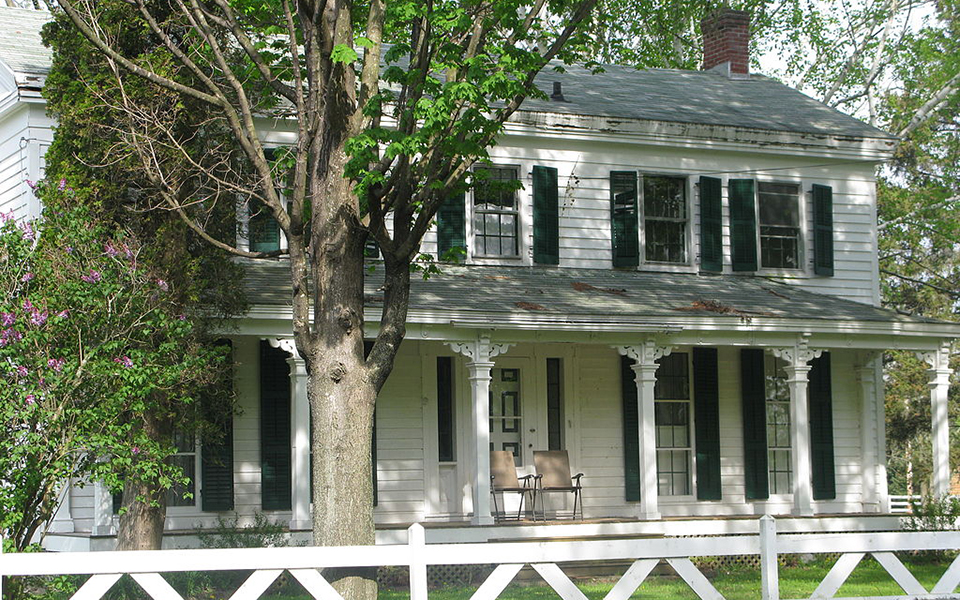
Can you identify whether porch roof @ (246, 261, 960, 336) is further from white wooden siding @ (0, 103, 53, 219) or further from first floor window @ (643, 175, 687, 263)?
white wooden siding @ (0, 103, 53, 219)

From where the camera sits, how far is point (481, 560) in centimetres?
752

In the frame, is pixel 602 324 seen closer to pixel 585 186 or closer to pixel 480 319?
pixel 480 319

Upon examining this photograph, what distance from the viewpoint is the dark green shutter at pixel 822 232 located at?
18984mm

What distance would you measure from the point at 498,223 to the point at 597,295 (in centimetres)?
210

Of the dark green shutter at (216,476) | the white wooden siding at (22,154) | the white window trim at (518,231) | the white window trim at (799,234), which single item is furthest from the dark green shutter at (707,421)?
the white wooden siding at (22,154)

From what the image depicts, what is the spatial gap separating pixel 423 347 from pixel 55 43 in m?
6.27

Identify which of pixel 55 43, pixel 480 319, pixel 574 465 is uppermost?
pixel 55 43

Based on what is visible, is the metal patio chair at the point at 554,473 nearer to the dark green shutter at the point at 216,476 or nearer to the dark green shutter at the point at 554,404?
the dark green shutter at the point at 554,404

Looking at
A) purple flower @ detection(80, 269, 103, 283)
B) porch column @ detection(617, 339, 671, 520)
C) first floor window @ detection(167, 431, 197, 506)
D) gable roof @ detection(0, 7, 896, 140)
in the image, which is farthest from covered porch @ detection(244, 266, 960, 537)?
purple flower @ detection(80, 269, 103, 283)

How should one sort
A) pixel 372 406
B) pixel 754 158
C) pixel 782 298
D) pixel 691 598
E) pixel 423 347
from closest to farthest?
1. pixel 372 406
2. pixel 691 598
3. pixel 423 347
4. pixel 782 298
5. pixel 754 158

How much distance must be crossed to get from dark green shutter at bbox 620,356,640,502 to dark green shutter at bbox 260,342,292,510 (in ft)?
16.4

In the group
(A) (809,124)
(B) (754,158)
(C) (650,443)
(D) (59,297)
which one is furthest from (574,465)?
(D) (59,297)

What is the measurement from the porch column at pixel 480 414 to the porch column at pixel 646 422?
2005mm

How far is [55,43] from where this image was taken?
13.0 meters
